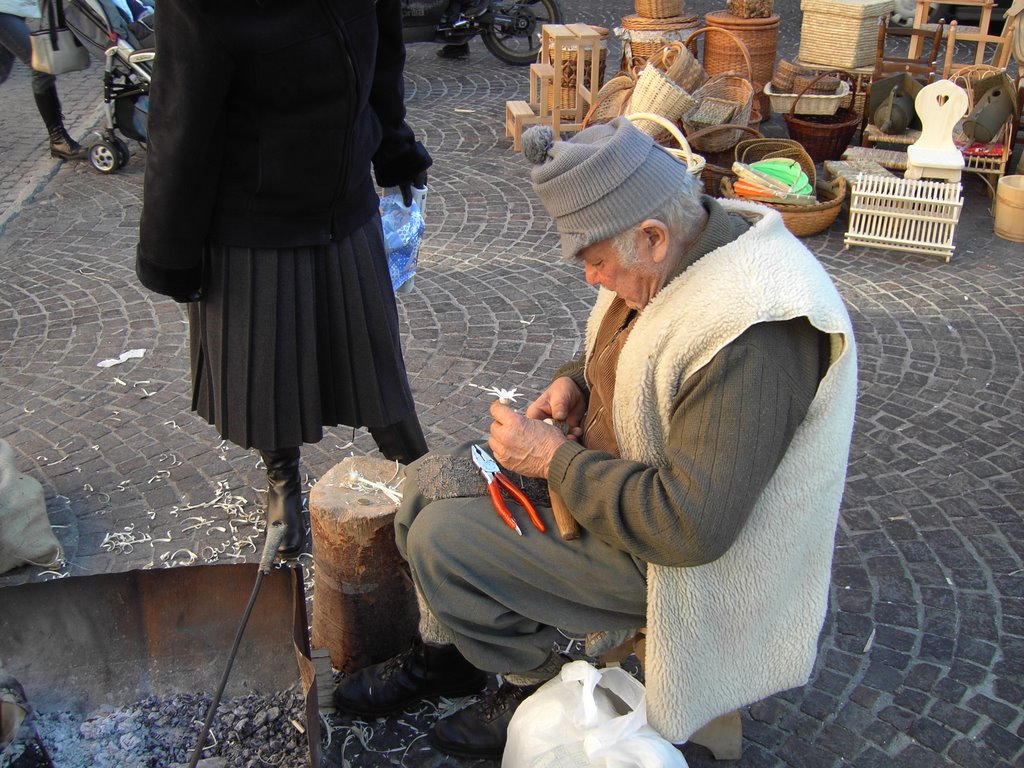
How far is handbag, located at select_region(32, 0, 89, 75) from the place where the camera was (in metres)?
6.41

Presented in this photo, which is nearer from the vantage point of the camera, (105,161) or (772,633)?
(772,633)

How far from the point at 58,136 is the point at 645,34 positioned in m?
4.53

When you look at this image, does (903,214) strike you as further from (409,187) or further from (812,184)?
(409,187)

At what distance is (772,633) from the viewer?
221cm

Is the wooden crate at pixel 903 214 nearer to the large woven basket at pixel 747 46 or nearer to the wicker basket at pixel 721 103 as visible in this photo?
the wicker basket at pixel 721 103

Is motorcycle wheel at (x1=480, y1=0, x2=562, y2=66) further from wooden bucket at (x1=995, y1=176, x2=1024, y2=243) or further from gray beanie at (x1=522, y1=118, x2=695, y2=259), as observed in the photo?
gray beanie at (x1=522, y1=118, x2=695, y2=259)

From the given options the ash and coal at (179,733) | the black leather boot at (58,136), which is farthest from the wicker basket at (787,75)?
the ash and coal at (179,733)

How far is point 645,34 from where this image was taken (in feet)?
25.4

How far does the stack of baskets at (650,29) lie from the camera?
7719 mm

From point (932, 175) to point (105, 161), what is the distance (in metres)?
5.56

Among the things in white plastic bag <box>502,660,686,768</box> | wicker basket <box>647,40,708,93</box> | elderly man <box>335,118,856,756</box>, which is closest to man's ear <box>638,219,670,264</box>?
elderly man <box>335,118,856,756</box>

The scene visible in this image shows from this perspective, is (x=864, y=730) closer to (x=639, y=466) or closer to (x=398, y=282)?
(x=639, y=466)

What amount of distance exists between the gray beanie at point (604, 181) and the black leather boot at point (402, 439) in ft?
4.35

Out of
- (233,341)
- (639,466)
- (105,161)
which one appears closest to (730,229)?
(639,466)
